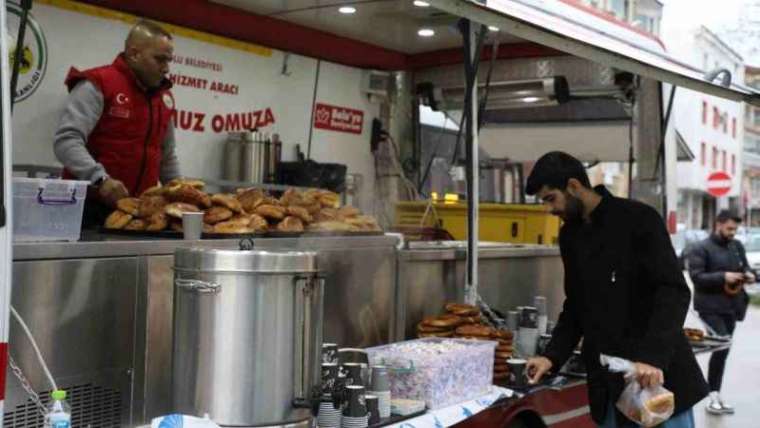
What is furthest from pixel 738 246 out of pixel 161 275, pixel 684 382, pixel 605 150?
pixel 161 275

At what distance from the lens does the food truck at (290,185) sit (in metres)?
2.59

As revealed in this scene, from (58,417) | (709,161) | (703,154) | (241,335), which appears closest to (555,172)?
(241,335)

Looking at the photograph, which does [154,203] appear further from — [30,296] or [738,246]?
[738,246]

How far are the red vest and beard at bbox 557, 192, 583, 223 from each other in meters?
1.86

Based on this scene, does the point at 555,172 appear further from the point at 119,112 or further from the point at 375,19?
the point at 375,19

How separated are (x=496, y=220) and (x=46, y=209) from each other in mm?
4472

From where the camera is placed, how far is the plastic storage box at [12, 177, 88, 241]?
2.69 m

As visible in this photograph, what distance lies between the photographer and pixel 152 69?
3.91 meters

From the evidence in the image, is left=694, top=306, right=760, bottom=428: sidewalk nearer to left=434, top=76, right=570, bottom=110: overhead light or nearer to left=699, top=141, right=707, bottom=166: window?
left=434, top=76, right=570, bottom=110: overhead light

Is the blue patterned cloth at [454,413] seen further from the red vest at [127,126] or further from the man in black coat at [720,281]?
the man in black coat at [720,281]

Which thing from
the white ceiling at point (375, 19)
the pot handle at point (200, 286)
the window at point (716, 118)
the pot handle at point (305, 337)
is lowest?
the pot handle at point (305, 337)

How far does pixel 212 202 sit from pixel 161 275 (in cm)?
57

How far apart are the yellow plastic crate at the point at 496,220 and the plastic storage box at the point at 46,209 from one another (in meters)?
4.04

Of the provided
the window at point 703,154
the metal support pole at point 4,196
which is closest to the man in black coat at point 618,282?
the metal support pole at point 4,196
